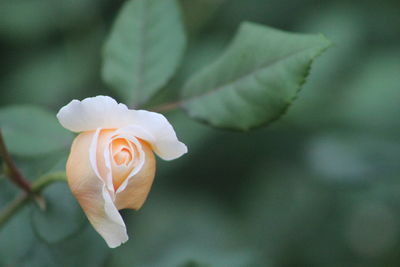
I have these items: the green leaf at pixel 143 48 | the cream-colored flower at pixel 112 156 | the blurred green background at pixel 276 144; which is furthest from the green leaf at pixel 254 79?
the blurred green background at pixel 276 144

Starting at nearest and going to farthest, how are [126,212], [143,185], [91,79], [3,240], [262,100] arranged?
[143,185]
[262,100]
[3,240]
[126,212]
[91,79]

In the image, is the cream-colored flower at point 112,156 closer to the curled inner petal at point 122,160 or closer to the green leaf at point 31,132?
the curled inner petal at point 122,160

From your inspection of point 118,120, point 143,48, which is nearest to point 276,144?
point 143,48

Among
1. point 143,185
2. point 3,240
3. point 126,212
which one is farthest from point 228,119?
point 126,212

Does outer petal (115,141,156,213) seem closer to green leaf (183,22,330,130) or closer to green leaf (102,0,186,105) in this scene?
green leaf (183,22,330,130)

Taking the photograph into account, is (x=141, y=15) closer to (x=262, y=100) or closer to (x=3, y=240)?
(x=262, y=100)

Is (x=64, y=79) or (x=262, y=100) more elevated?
(x=262, y=100)

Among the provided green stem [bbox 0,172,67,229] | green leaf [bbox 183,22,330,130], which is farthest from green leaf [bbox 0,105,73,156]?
green leaf [bbox 183,22,330,130]
